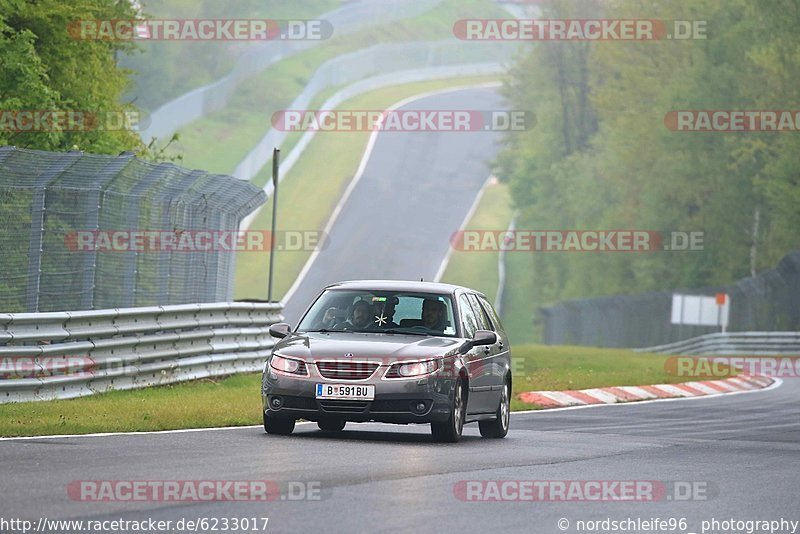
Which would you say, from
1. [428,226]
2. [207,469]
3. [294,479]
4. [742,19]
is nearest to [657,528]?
[294,479]

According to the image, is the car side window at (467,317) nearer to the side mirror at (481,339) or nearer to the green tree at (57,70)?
the side mirror at (481,339)

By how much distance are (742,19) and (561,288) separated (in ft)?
60.6

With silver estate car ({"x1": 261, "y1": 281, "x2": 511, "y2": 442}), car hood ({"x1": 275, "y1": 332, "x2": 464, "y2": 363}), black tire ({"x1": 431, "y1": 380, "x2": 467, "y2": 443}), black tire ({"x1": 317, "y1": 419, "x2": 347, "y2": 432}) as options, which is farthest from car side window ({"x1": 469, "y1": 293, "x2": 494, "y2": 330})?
black tire ({"x1": 317, "y1": 419, "x2": 347, "y2": 432})

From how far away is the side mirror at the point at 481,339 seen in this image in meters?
16.3

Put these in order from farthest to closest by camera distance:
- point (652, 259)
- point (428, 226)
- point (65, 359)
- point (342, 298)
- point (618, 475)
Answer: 1. point (428, 226)
2. point (652, 259)
3. point (65, 359)
4. point (342, 298)
5. point (618, 475)

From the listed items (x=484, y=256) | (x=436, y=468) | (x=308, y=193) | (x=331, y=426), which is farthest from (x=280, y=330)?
(x=308, y=193)

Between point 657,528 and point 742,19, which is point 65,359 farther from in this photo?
point 742,19

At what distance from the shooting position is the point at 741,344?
162ft

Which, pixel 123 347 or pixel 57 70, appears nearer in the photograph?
pixel 123 347

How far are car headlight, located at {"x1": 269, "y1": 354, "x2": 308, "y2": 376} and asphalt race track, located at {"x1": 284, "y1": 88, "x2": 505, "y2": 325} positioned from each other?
43.6 m

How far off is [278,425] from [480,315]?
2.77m

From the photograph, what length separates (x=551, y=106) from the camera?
8494cm

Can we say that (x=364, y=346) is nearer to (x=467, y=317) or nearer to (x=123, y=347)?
(x=467, y=317)

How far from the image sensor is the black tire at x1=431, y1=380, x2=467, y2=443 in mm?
15836
